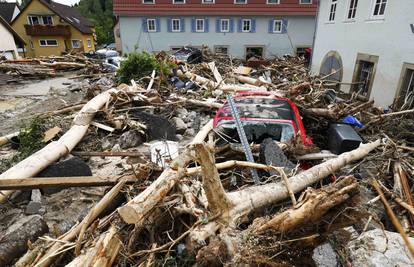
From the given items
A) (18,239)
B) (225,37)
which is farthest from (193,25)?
(18,239)

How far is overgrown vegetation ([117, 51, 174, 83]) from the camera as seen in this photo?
11.2m

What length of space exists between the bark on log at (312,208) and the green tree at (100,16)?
183 ft

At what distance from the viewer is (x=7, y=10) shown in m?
36.1

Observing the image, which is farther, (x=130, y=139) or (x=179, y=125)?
(x=179, y=125)

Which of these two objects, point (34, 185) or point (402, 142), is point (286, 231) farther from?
point (402, 142)

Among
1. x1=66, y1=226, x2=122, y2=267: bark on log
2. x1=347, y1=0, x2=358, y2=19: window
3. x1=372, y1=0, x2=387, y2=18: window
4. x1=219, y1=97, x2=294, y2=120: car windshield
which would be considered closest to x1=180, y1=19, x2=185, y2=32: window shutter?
x1=347, y1=0, x2=358, y2=19: window

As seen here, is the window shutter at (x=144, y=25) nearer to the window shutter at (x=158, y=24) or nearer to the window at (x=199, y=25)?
the window shutter at (x=158, y=24)

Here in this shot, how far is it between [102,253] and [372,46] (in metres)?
12.6

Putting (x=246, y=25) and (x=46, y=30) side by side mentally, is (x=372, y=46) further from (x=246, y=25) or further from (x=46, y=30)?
(x=46, y=30)

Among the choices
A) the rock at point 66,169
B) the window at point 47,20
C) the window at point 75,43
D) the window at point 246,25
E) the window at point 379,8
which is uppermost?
the window at point 47,20

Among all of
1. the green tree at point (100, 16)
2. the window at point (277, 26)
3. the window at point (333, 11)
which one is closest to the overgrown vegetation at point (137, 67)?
the window at point (333, 11)

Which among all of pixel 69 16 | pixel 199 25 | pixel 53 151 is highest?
pixel 69 16

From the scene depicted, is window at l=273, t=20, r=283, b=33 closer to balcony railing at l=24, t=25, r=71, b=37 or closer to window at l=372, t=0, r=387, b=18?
window at l=372, t=0, r=387, b=18

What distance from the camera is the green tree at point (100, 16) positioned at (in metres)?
51.0
